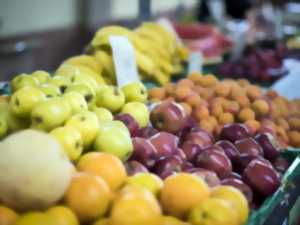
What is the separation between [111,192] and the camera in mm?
1142

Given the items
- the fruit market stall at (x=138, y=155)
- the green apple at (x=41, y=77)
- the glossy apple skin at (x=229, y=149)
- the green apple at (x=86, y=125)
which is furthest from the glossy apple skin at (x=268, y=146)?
the green apple at (x=41, y=77)

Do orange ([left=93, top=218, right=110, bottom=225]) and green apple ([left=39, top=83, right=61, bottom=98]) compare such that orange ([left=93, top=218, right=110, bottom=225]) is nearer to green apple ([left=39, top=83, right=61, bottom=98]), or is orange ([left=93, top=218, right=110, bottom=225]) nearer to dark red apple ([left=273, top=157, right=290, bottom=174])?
green apple ([left=39, top=83, right=61, bottom=98])

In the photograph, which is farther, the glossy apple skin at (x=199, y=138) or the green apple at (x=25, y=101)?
the glossy apple skin at (x=199, y=138)

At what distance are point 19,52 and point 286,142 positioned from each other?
2.89m

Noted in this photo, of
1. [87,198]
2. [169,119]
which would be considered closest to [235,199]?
[87,198]

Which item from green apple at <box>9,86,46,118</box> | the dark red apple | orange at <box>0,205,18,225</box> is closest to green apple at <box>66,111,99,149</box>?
green apple at <box>9,86,46,118</box>

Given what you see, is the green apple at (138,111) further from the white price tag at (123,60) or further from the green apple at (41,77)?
the white price tag at (123,60)

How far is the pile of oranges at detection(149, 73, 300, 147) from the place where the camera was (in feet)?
6.55

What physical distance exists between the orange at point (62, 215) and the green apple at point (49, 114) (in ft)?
0.98

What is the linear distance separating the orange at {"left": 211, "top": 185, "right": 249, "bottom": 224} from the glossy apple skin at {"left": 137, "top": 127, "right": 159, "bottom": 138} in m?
0.44

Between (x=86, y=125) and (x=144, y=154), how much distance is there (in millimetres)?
179

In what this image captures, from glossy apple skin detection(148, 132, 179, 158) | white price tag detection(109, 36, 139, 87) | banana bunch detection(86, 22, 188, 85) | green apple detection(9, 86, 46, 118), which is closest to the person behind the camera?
green apple detection(9, 86, 46, 118)

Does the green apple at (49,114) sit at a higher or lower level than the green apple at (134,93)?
higher

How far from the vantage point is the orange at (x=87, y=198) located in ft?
3.51
